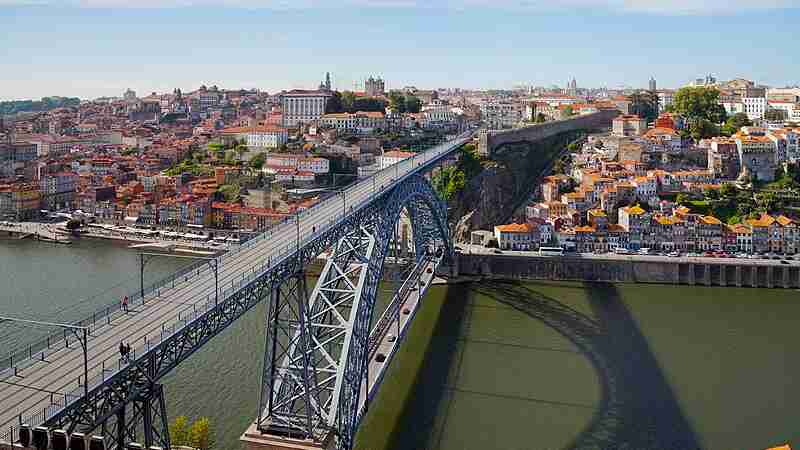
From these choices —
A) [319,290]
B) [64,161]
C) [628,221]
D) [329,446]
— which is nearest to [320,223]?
[319,290]

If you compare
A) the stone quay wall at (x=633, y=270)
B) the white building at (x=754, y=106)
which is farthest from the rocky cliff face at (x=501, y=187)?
the white building at (x=754, y=106)

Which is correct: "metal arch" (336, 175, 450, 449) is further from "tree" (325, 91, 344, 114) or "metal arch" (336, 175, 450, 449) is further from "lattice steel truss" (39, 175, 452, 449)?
"tree" (325, 91, 344, 114)

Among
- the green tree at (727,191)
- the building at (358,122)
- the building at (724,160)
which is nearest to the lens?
the green tree at (727,191)

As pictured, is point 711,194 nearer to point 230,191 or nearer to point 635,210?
point 635,210

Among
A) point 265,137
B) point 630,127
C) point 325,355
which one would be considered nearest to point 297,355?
point 325,355

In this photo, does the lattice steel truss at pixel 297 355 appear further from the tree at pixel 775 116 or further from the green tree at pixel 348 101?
the tree at pixel 775 116

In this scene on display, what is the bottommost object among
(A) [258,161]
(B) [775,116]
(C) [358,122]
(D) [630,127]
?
(A) [258,161]

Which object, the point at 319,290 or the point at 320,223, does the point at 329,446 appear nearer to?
the point at 319,290
